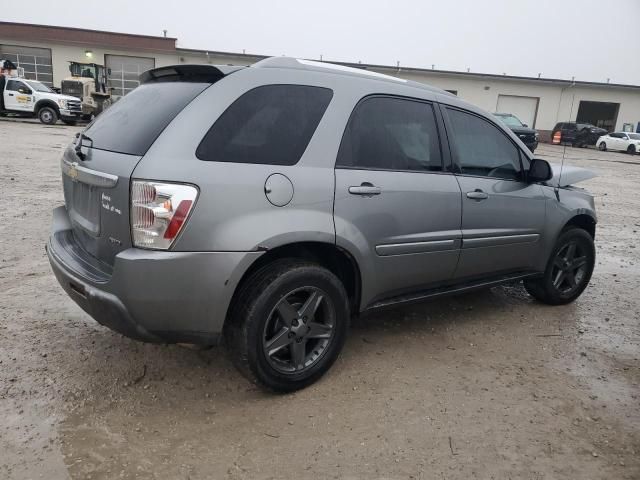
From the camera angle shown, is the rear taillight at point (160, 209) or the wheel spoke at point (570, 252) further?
the wheel spoke at point (570, 252)

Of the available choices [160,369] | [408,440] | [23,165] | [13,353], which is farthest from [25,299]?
[23,165]

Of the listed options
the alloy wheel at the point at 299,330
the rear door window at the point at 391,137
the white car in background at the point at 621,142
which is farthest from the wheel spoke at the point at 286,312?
the white car in background at the point at 621,142

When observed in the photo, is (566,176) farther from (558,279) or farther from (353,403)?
(353,403)

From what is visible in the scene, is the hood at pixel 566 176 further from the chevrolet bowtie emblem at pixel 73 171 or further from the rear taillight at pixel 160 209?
the chevrolet bowtie emblem at pixel 73 171

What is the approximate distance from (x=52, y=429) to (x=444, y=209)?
8.65ft

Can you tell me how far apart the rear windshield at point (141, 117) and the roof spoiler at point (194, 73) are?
4cm

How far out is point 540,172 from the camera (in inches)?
159

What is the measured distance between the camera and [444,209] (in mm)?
3461

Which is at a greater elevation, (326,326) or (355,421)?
(326,326)

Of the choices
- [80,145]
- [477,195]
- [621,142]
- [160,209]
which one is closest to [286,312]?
[160,209]

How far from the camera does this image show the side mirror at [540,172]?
4.01 metres

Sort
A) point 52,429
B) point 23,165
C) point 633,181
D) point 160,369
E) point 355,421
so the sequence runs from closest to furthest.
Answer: point 52,429 → point 355,421 → point 160,369 → point 23,165 → point 633,181

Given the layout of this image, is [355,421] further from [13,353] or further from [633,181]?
[633,181]

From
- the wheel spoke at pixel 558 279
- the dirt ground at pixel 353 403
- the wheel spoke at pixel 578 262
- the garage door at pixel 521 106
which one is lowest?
the dirt ground at pixel 353 403
